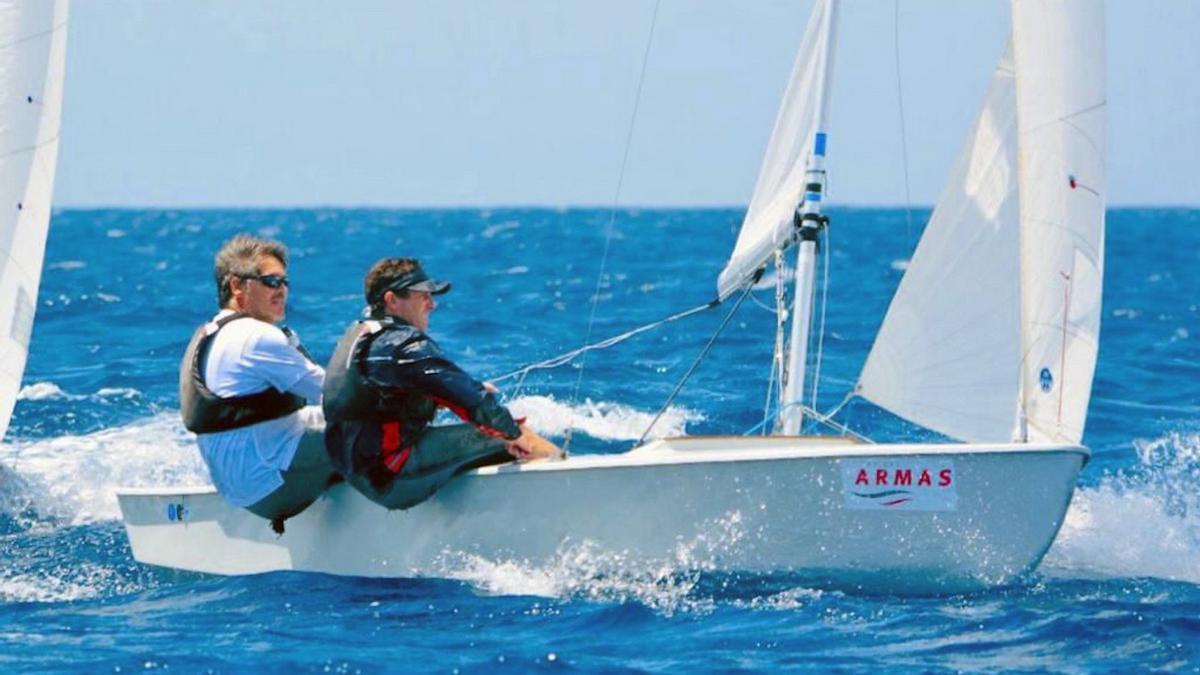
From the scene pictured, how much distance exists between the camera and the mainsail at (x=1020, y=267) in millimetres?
6691

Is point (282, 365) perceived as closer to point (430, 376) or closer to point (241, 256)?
point (241, 256)

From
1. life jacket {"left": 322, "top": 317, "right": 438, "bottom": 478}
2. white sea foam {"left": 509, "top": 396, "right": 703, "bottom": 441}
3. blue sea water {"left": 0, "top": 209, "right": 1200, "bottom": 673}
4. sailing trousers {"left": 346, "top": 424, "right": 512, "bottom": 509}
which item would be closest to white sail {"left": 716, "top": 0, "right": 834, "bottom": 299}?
blue sea water {"left": 0, "top": 209, "right": 1200, "bottom": 673}

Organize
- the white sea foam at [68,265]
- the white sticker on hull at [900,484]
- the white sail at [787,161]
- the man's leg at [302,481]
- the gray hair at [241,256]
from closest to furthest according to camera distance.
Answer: the white sticker on hull at [900,484]
the gray hair at [241,256]
the man's leg at [302,481]
the white sail at [787,161]
the white sea foam at [68,265]

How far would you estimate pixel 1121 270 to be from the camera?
32188 millimetres

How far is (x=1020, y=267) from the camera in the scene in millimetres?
6828

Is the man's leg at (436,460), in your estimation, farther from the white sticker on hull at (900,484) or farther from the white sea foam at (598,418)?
the white sea foam at (598,418)

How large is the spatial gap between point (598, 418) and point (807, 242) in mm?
4103

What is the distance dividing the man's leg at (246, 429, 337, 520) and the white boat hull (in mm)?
237

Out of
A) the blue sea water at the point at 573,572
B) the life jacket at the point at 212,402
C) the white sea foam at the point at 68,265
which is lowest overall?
the blue sea water at the point at 573,572

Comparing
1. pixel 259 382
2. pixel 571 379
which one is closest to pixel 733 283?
pixel 259 382

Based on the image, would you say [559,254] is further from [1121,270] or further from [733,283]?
[733,283]

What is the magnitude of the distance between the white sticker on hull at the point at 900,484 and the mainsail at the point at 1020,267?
494mm

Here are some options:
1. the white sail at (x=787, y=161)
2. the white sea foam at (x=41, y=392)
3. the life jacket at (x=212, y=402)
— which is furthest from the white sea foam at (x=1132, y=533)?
the white sea foam at (x=41, y=392)

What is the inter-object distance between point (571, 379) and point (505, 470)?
5.80 m
